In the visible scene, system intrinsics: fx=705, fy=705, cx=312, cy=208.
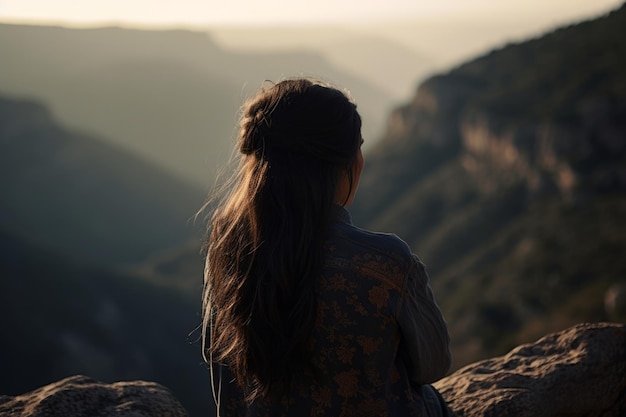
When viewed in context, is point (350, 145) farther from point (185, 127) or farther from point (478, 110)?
point (185, 127)

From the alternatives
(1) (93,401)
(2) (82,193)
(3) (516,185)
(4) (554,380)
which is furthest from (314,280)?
(2) (82,193)

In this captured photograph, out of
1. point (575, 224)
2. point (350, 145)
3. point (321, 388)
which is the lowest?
point (575, 224)

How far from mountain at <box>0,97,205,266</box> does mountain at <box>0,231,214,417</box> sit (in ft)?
84.8

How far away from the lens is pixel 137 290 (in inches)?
1711

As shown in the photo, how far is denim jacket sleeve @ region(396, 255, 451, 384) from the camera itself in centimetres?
264

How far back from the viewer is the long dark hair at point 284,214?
2555 mm

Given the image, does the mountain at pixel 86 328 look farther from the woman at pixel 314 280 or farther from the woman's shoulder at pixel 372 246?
the woman's shoulder at pixel 372 246

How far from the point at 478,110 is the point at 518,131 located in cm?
859

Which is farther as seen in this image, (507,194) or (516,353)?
(507,194)

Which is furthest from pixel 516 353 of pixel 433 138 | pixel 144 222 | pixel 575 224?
pixel 144 222

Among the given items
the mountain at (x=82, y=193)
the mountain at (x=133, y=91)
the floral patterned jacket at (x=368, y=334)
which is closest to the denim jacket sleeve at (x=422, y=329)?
the floral patterned jacket at (x=368, y=334)

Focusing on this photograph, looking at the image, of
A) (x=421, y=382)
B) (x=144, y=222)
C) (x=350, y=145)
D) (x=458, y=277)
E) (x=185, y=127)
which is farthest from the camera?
(x=185, y=127)

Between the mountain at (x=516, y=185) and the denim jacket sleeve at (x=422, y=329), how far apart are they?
2725 cm

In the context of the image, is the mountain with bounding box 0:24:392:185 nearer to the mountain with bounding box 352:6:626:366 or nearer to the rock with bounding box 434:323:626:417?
the mountain with bounding box 352:6:626:366
